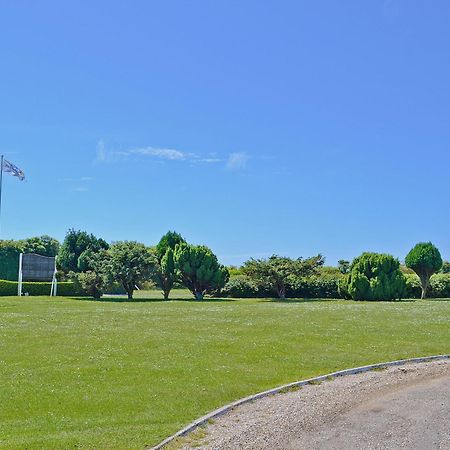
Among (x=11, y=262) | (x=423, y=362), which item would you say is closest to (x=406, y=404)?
(x=423, y=362)

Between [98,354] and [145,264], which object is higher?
[145,264]

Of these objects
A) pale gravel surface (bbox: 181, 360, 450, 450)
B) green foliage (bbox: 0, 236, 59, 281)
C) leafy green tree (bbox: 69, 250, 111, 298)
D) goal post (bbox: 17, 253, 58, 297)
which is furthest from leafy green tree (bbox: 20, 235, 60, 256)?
pale gravel surface (bbox: 181, 360, 450, 450)

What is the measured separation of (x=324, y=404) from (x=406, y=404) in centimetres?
172

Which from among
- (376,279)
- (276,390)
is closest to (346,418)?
(276,390)

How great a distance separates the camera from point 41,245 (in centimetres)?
8631

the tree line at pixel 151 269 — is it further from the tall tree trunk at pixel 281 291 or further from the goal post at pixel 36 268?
the tall tree trunk at pixel 281 291

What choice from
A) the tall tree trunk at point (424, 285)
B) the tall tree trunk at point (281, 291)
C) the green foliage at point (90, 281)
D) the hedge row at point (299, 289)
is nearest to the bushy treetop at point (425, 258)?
the tall tree trunk at point (424, 285)

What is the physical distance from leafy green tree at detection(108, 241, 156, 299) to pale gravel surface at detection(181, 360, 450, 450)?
33364mm

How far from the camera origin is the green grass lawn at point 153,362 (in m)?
9.32

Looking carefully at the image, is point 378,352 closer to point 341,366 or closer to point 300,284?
point 341,366

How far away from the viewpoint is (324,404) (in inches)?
429

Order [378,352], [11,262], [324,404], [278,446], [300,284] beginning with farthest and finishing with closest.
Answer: [11,262] < [300,284] < [378,352] < [324,404] < [278,446]

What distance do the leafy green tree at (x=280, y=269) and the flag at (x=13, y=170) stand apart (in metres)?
21.3

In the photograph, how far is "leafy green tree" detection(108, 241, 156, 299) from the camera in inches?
1752
